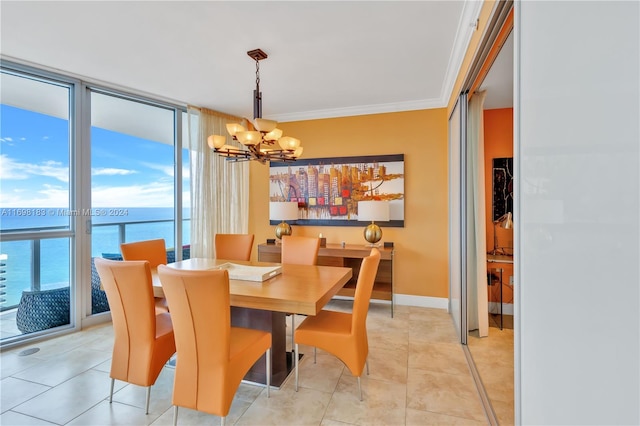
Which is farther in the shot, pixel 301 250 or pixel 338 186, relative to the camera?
pixel 338 186

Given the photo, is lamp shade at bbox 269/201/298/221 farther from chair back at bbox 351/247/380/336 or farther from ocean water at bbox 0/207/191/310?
chair back at bbox 351/247/380/336

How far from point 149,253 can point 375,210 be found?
8.38 feet

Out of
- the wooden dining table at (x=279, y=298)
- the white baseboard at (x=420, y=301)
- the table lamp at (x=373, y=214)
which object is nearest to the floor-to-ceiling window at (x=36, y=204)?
the wooden dining table at (x=279, y=298)

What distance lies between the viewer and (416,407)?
1935 millimetres

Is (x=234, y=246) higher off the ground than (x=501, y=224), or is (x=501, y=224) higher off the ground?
(x=501, y=224)

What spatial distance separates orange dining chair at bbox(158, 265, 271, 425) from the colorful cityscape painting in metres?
2.73

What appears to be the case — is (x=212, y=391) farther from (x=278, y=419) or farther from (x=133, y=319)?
(x=133, y=319)

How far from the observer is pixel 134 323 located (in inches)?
72.5

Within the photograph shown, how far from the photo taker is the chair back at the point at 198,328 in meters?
1.49

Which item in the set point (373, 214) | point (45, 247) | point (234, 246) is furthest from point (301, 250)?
point (45, 247)

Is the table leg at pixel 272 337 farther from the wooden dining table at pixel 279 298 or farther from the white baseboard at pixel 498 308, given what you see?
the white baseboard at pixel 498 308

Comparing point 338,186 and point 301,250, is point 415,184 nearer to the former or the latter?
point 338,186

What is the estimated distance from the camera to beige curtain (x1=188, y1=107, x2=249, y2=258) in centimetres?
411
